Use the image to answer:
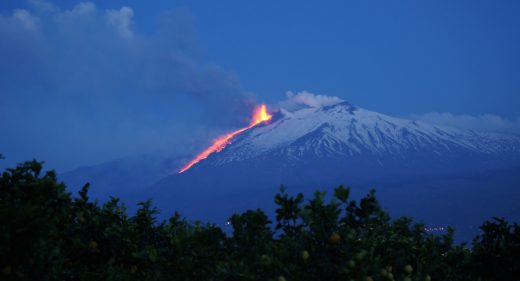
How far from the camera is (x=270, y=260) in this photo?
16.5ft

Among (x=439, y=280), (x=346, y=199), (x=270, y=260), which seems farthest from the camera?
(x=439, y=280)

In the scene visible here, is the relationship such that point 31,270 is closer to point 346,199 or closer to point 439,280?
point 346,199

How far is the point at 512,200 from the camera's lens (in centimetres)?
19925

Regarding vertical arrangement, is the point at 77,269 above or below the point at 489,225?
below

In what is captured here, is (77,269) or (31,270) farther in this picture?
(77,269)

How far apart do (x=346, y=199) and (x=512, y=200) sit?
220961 mm

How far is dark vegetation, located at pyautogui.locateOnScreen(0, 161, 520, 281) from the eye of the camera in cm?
503

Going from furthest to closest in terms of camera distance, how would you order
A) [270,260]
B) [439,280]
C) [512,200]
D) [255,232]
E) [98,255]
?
[512,200] < [98,255] < [439,280] < [255,232] < [270,260]

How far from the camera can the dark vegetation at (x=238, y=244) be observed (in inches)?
198

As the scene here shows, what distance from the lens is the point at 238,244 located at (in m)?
6.19

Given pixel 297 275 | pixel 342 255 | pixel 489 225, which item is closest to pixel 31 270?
pixel 297 275

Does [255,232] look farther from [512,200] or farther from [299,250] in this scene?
[512,200]

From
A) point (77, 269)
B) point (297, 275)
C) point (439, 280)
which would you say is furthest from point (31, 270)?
point (439, 280)

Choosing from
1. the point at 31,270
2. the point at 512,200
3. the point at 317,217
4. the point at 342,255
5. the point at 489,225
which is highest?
the point at 512,200
